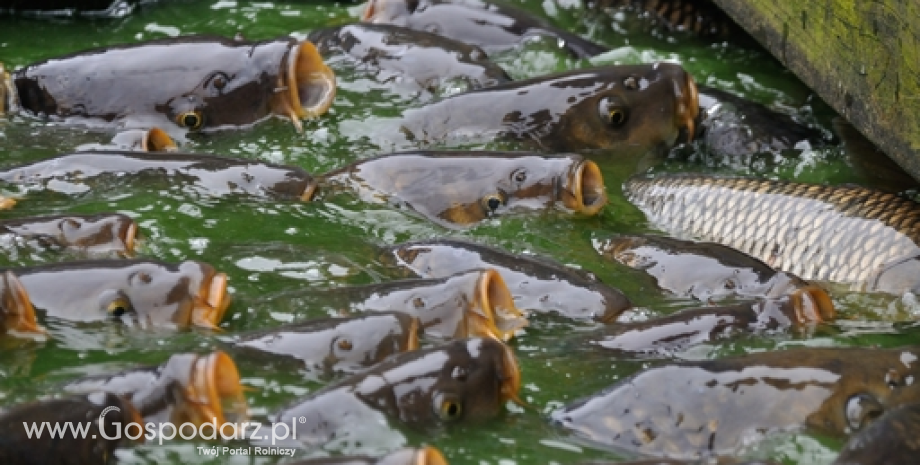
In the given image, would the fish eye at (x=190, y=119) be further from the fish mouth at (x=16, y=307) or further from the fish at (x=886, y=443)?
the fish at (x=886, y=443)

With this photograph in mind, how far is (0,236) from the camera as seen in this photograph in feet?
15.5

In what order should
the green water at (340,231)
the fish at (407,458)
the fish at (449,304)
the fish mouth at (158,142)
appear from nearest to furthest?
the fish at (407,458)
the green water at (340,231)
the fish at (449,304)
the fish mouth at (158,142)

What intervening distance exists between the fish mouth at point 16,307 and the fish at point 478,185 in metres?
1.55

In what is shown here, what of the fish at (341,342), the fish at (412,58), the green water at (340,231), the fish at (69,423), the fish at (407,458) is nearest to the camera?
the fish at (407,458)

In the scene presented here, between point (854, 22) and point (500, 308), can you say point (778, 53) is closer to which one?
point (854, 22)

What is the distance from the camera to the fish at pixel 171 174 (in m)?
5.33

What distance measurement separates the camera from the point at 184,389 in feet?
12.0

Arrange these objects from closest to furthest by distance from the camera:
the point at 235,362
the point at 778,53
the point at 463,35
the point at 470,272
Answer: the point at 235,362, the point at 470,272, the point at 778,53, the point at 463,35

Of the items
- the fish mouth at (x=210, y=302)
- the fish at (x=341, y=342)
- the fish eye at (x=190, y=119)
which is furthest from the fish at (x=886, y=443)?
the fish eye at (x=190, y=119)

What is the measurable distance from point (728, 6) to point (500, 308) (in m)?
2.96

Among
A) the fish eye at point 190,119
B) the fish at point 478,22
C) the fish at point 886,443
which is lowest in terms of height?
the fish eye at point 190,119

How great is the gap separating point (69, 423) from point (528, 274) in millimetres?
1614

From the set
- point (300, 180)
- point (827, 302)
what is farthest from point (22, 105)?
point (827, 302)

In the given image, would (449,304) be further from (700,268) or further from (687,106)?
(687,106)
